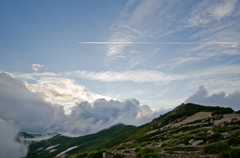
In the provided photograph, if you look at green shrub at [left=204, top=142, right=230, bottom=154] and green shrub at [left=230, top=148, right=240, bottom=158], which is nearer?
green shrub at [left=230, top=148, right=240, bottom=158]

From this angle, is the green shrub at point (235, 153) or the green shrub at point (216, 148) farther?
the green shrub at point (216, 148)

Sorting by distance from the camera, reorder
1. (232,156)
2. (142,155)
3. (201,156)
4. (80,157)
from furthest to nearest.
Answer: (80,157), (142,155), (201,156), (232,156)

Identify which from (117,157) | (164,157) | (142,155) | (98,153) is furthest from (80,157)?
(164,157)

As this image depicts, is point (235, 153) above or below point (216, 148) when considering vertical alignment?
above

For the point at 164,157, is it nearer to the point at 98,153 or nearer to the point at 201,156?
the point at 201,156

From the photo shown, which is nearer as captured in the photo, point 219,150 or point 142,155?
point 219,150

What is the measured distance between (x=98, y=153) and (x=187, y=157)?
32.8 feet

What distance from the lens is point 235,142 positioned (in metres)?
13.9

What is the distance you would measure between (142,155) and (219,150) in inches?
267

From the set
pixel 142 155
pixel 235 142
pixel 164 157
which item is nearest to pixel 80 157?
pixel 142 155

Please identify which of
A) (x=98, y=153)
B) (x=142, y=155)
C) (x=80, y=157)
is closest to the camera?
(x=142, y=155)

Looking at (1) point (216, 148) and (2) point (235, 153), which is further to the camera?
(1) point (216, 148)

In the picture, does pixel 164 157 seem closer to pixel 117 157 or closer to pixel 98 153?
pixel 117 157

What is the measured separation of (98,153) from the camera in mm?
18078
